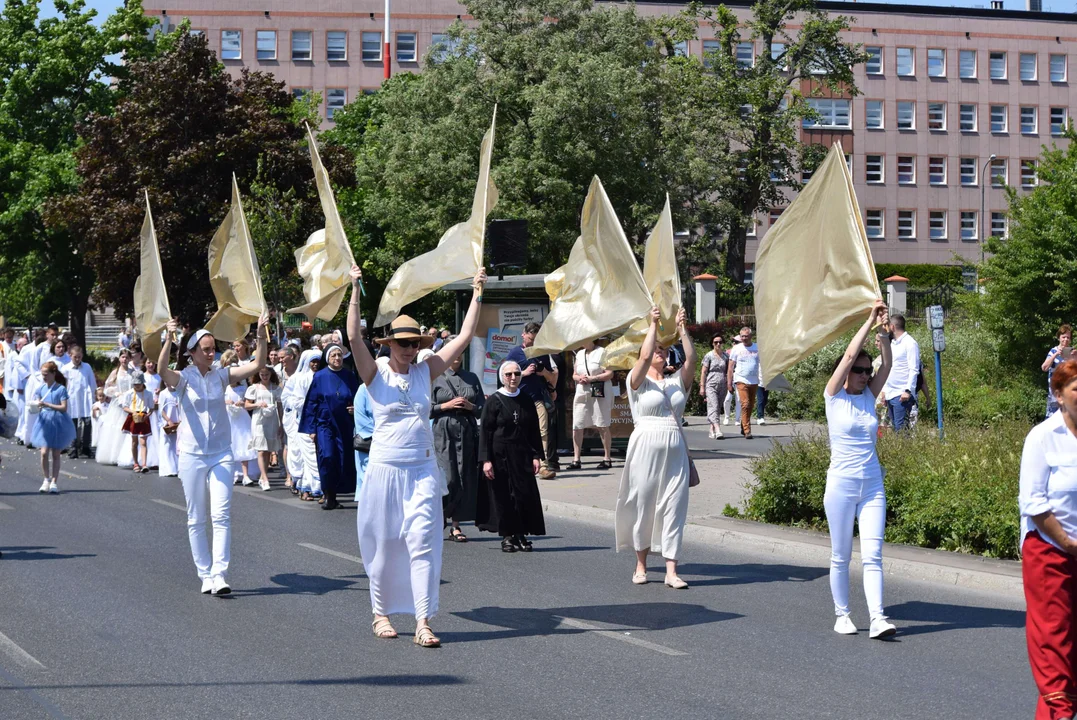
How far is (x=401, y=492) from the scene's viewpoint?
8.50 meters

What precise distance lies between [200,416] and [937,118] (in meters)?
77.9

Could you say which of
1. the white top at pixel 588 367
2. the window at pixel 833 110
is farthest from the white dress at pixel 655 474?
the window at pixel 833 110

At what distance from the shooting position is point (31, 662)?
25.6 ft

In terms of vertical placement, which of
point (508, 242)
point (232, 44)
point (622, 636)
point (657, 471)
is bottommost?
point (622, 636)

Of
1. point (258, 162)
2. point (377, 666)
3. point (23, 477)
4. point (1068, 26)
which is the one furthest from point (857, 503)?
point (1068, 26)

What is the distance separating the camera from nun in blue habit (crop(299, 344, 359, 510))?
53.6 feet

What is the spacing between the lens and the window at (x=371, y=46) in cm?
7962

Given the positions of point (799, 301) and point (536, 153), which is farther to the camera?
point (536, 153)

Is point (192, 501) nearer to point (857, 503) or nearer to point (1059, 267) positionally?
point (857, 503)

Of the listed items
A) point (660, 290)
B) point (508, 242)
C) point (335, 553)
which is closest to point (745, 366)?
point (508, 242)

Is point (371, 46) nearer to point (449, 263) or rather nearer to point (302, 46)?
point (302, 46)

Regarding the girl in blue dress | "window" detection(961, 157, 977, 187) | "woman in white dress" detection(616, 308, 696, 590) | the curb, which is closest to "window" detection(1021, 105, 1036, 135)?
"window" detection(961, 157, 977, 187)

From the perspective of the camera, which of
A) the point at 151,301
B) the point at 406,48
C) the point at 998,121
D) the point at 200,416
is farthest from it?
the point at 998,121

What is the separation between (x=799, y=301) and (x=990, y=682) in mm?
3079
